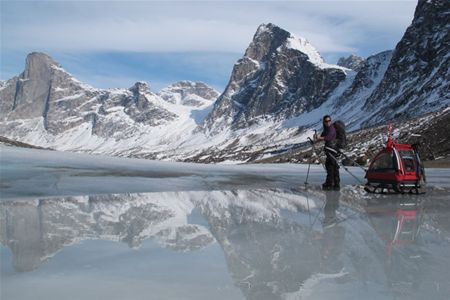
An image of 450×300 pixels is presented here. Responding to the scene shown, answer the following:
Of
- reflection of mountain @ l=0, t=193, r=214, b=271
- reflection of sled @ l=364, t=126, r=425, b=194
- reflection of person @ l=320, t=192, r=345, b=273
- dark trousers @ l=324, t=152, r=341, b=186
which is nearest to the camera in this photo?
reflection of person @ l=320, t=192, r=345, b=273

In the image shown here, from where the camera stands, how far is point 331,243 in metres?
7.43

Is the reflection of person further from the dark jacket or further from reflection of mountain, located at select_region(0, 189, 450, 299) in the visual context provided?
the dark jacket

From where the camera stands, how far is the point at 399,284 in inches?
209

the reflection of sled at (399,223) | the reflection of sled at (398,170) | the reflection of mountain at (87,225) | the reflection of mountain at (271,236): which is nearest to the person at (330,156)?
the reflection of sled at (398,170)

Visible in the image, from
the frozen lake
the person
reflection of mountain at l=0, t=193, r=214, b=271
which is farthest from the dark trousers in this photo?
reflection of mountain at l=0, t=193, r=214, b=271

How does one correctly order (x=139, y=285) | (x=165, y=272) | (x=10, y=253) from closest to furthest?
(x=139, y=285)
(x=165, y=272)
(x=10, y=253)

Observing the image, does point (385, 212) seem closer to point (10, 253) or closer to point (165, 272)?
point (165, 272)

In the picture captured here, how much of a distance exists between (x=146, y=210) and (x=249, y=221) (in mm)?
A: 2362

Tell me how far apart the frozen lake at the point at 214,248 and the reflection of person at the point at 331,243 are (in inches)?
0.6

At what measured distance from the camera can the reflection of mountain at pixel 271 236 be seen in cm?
540

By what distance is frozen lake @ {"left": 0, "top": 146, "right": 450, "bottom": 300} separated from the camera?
5055 mm

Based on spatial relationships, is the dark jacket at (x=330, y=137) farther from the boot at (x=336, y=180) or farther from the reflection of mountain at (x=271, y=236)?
the reflection of mountain at (x=271, y=236)

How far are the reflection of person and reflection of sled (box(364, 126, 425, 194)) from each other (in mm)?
5757

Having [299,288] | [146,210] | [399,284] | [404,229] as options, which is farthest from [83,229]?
[404,229]
